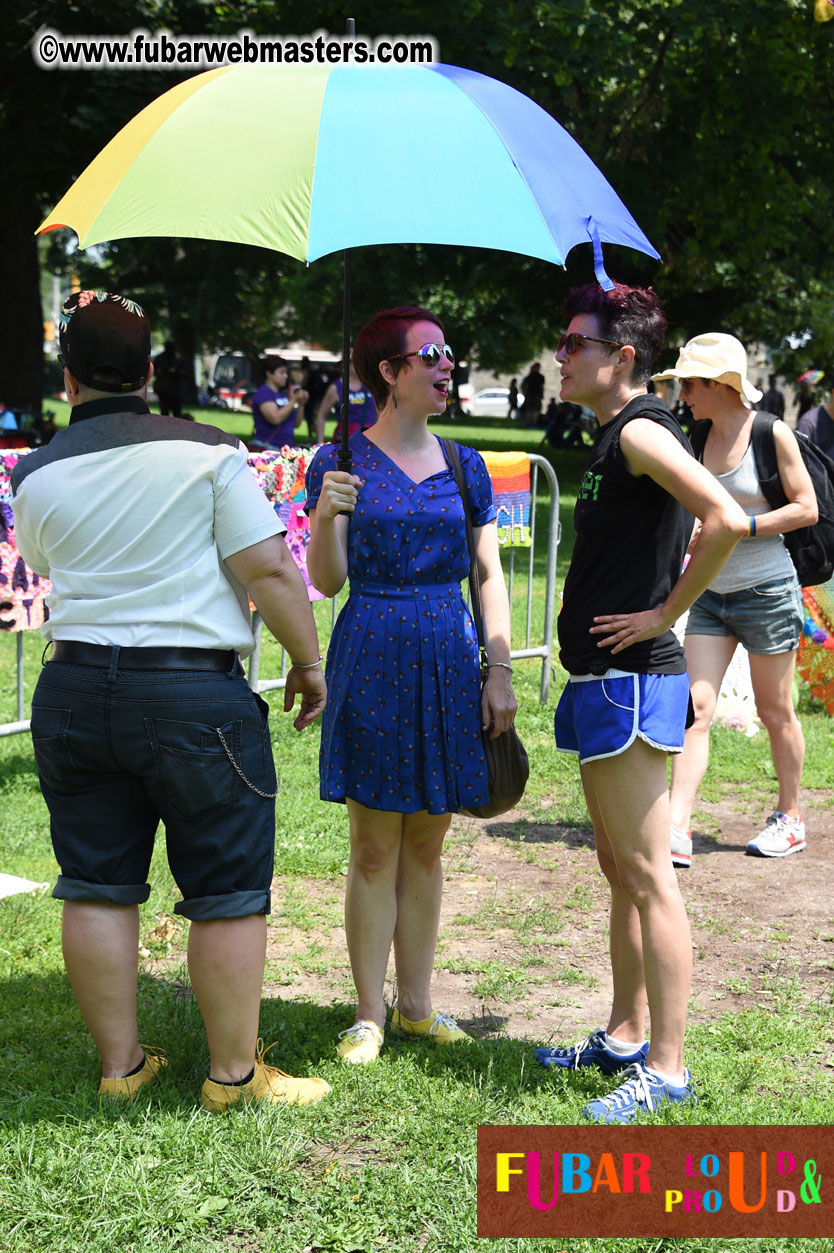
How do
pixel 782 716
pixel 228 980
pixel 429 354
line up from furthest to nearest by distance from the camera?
pixel 782 716 < pixel 429 354 < pixel 228 980

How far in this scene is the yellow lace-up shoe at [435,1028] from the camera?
3.76 metres

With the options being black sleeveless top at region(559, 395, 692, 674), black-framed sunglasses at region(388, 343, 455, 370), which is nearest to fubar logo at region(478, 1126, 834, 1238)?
black sleeveless top at region(559, 395, 692, 674)

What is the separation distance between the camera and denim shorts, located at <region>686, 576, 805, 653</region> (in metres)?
5.47

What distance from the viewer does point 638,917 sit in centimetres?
344

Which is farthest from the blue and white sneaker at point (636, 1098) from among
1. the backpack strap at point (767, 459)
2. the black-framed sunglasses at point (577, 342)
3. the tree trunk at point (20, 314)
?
the tree trunk at point (20, 314)

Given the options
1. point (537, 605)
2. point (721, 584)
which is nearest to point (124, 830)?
point (721, 584)

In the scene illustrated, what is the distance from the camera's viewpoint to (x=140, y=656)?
9.84 ft

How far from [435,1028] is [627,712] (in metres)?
1.21

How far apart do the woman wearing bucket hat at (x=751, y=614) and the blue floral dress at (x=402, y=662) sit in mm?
1955

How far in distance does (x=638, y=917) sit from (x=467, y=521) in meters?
1.18

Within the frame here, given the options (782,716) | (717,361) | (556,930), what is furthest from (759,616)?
(556,930)

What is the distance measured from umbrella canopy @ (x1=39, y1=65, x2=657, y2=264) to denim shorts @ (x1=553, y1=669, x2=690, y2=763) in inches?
41.5

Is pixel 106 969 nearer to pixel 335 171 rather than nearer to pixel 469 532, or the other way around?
pixel 469 532

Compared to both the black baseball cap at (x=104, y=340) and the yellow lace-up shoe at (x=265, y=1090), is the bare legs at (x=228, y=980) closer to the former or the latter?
the yellow lace-up shoe at (x=265, y=1090)
